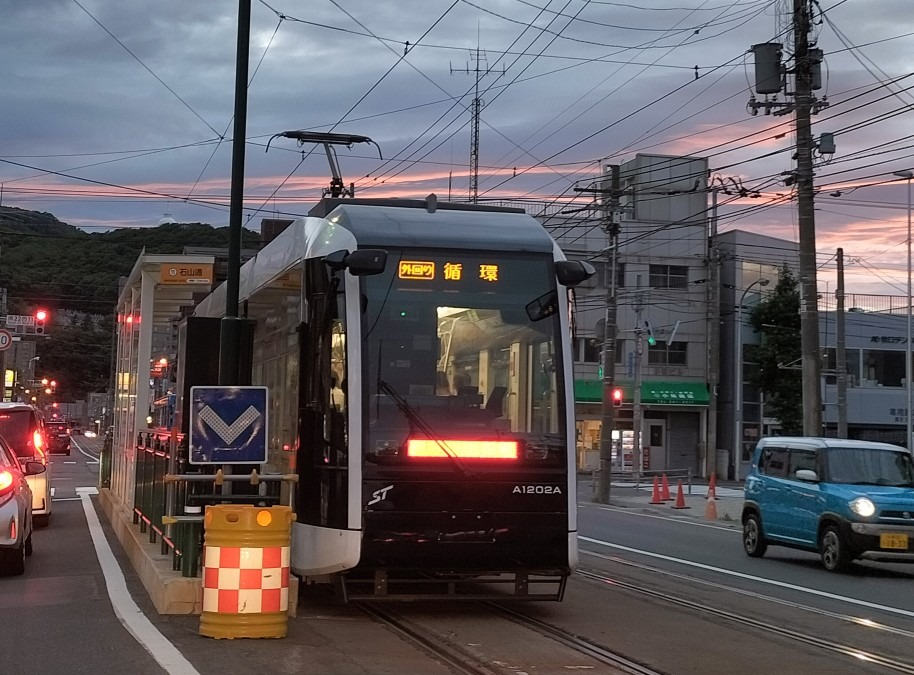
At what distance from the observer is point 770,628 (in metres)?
10.5

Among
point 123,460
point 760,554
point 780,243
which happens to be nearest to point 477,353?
point 760,554

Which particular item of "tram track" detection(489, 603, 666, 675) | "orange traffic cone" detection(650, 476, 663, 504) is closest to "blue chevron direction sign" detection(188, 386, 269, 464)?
"tram track" detection(489, 603, 666, 675)

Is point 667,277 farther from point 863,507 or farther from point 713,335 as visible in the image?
point 863,507

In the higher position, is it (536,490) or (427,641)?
(536,490)

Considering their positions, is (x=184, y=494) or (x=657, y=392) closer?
(x=184, y=494)

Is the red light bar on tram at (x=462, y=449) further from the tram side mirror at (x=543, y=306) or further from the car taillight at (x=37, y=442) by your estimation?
the car taillight at (x=37, y=442)

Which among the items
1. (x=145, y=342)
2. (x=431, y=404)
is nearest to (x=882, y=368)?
(x=145, y=342)

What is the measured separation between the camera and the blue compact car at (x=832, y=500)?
1581 centimetres

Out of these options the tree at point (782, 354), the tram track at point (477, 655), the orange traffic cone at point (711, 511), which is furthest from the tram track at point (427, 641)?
the tree at point (782, 354)

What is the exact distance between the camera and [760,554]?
18500 mm

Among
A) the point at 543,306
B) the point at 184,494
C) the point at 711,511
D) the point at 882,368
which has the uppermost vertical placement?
the point at 882,368

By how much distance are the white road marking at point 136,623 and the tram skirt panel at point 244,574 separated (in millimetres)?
438

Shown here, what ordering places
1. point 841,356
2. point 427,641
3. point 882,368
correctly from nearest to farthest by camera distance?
point 427,641 < point 841,356 < point 882,368

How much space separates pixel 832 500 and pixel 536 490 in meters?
7.88
